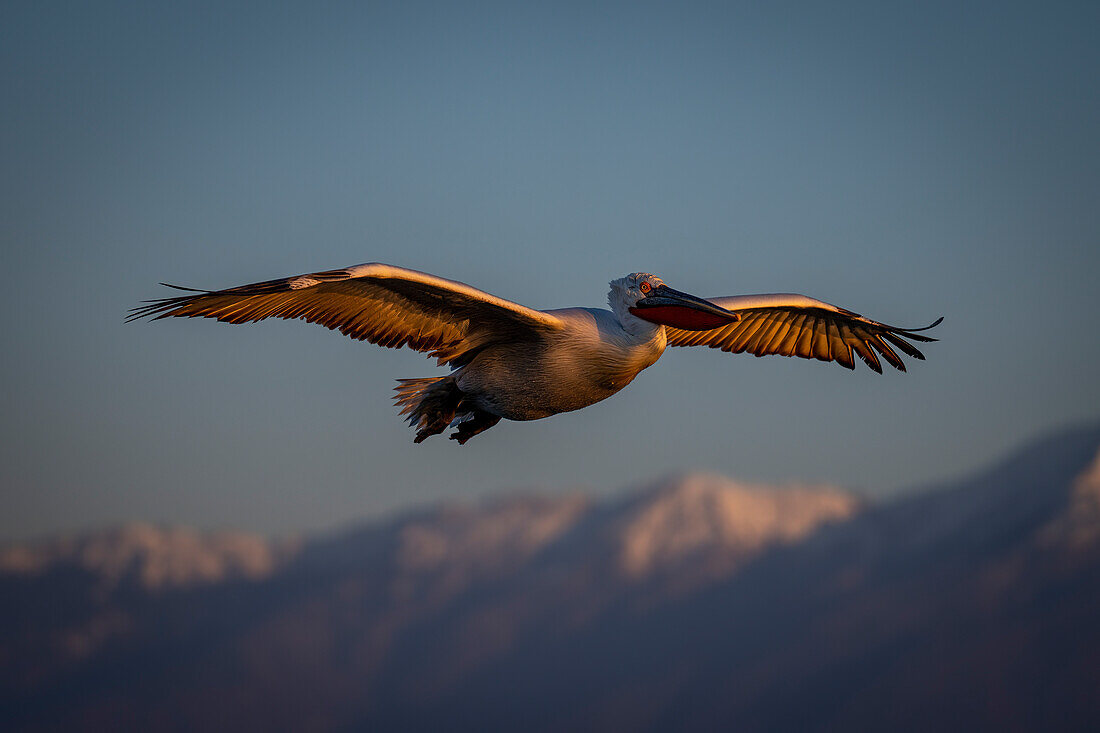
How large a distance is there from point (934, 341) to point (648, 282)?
4.13m

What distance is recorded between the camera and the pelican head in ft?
29.0

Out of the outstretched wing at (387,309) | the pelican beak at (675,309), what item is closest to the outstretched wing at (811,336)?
the pelican beak at (675,309)

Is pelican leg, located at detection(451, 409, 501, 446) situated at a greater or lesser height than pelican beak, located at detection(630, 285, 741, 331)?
lesser

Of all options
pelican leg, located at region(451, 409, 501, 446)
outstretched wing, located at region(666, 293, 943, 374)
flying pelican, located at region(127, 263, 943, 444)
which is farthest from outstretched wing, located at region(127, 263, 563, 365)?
outstretched wing, located at region(666, 293, 943, 374)

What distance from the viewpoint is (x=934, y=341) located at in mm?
11594

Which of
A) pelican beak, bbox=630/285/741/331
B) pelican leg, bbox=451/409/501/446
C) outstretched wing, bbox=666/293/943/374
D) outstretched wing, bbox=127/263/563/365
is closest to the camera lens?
outstretched wing, bbox=127/263/563/365

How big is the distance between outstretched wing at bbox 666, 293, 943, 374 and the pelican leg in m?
2.23

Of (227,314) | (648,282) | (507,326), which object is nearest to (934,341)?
(648,282)

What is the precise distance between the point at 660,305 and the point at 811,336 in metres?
3.37

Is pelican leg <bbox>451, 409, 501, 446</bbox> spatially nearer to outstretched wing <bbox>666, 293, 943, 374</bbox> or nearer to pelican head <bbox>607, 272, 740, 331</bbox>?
pelican head <bbox>607, 272, 740, 331</bbox>

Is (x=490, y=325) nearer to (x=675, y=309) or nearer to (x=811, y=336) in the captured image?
(x=675, y=309)

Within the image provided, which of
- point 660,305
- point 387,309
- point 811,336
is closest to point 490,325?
point 387,309

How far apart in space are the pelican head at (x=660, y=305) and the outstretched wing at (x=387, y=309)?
631 mm

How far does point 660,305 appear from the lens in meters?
8.84
